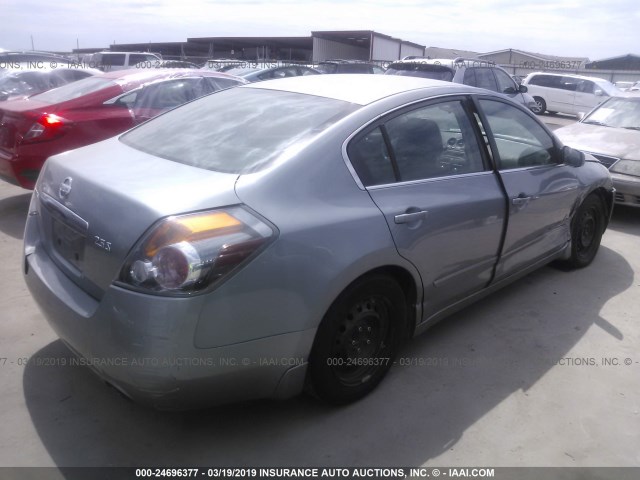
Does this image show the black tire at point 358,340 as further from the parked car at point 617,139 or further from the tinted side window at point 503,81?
the tinted side window at point 503,81

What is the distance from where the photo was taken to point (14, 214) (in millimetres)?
5695

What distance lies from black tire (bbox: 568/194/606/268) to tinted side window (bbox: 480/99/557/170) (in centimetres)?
73

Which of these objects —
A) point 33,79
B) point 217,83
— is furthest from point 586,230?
point 33,79

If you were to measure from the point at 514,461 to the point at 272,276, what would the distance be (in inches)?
55.1

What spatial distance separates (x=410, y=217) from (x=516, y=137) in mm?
1567

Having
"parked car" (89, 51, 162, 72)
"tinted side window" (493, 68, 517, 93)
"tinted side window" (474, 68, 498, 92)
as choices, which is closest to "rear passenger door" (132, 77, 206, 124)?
"tinted side window" (474, 68, 498, 92)

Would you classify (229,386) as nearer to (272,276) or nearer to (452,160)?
(272,276)

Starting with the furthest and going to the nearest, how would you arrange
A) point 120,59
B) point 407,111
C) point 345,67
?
point 120,59
point 345,67
point 407,111

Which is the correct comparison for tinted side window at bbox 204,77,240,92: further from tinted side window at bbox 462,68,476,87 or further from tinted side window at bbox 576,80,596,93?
tinted side window at bbox 576,80,596,93

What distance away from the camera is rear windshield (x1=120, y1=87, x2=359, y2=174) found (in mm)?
2592

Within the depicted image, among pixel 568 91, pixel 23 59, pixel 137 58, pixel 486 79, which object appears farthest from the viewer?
pixel 137 58

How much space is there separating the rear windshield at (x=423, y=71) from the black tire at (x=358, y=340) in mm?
8933

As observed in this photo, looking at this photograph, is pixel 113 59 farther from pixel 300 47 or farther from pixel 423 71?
pixel 300 47

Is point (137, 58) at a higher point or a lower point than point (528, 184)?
higher
